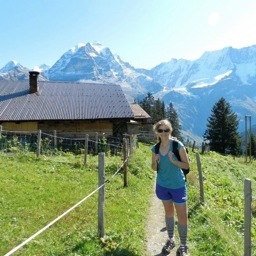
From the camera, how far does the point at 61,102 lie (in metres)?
30.9

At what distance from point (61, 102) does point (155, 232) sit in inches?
932

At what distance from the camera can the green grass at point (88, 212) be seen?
7246 millimetres

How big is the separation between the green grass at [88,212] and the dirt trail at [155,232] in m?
0.17

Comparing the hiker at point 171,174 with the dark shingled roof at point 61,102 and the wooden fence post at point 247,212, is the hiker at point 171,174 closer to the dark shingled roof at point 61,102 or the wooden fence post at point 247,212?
the wooden fence post at point 247,212

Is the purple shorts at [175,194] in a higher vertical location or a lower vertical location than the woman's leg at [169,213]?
higher

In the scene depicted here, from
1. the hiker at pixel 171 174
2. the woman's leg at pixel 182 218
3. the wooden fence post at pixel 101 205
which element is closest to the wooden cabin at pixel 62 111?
the wooden fence post at pixel 101 205

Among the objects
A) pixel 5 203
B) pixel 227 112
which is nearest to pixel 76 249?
pixel 5 203

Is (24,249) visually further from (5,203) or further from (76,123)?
(76,123)

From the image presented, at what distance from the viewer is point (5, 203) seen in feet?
32.8

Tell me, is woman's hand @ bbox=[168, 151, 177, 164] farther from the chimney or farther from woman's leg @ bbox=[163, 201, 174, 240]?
the chimney

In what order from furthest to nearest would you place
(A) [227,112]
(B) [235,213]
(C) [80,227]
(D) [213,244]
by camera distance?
(A) [227,112]
(B) [235,213]
(C) [80,227]
(D) [213,244]

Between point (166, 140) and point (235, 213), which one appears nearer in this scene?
point (166, 140)

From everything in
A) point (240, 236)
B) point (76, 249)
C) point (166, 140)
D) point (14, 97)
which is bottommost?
point (240, 236)

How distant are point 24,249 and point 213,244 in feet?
12.8
